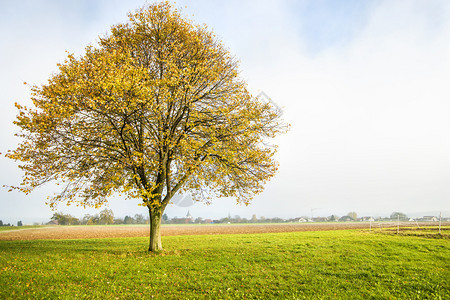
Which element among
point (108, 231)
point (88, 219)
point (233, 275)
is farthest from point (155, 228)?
point (88, 219)

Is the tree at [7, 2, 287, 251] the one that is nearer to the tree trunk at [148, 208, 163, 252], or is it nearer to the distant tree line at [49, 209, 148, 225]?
the tree trunk at [148, 208, 163, 252]

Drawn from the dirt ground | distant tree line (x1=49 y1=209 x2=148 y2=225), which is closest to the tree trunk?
the dirt ground

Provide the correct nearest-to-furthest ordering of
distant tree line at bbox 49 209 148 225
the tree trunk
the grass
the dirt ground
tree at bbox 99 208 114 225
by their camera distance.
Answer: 1. the grass
2. the tree trunk
3. the dirt ground
4. distant tree line at bbox 49 209 148 225
5. tree at bbox 99 208 114 225

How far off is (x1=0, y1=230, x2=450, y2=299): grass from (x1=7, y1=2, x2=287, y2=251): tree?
13.7ft

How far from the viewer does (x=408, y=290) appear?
11641mm

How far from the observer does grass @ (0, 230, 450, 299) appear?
1107cm

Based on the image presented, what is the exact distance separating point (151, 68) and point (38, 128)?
8952 millimetres

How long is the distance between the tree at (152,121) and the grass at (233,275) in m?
4.19

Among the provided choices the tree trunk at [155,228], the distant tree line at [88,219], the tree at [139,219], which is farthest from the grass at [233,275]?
the tree at [139,219]

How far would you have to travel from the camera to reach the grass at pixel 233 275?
36.3ft

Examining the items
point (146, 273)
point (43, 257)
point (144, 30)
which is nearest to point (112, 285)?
point (146, 273)

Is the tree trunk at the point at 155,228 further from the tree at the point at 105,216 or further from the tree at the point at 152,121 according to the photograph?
the tree at the point at 105,216

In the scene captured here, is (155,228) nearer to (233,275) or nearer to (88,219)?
(233,275)

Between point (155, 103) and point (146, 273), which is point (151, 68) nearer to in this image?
point (155, 103)
